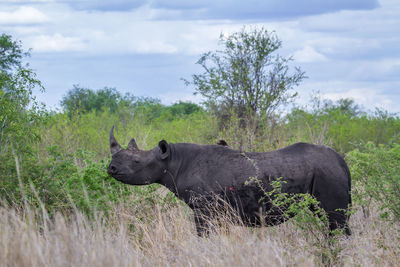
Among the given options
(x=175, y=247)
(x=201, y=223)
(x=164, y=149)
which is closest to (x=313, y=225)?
(x=201, y=223)

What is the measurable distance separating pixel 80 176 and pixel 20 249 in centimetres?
318

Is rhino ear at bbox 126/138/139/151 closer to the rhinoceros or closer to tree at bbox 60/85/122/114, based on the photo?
the rhinoceros

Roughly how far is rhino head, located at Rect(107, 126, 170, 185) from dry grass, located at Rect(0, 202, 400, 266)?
70 centimetres

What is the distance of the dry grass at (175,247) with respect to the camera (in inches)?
184

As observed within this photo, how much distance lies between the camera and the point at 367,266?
17.8ft

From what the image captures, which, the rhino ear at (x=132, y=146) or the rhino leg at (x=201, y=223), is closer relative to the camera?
the rhino leg at (x=201, y=223)

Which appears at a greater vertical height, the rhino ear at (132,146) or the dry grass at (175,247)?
the rhino ear at (132,146)

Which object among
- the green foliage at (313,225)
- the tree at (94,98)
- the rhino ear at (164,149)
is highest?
the tree at (94,98)

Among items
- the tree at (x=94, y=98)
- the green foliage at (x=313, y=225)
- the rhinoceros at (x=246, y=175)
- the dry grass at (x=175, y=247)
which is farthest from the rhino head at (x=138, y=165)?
the tree at (x=94, y=98)

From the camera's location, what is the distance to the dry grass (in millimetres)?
4680

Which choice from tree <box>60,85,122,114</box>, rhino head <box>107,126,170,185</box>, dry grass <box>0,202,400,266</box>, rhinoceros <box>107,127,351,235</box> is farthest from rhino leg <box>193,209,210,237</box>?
tree <box>60,85,122,114</box>

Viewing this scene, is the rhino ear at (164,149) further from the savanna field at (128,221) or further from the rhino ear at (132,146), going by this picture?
the savanna field at (128,221)

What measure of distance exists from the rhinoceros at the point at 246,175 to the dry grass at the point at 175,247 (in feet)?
1.22

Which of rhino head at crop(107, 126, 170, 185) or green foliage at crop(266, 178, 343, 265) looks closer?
green foliage at crop(266, 178, 343, 265)
